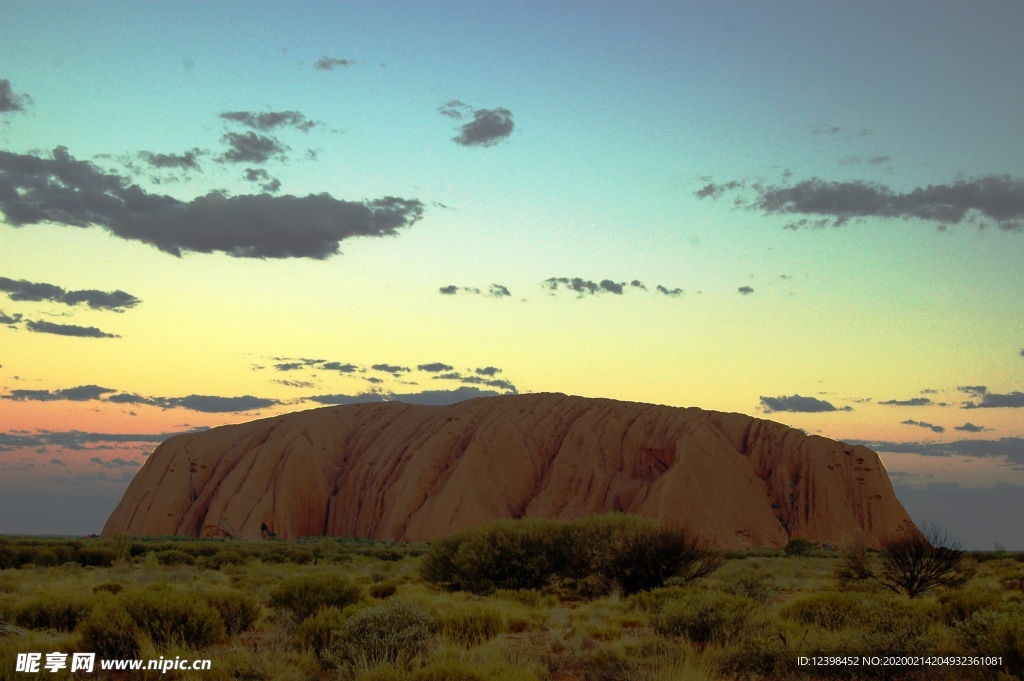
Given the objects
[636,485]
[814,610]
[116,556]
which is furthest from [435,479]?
[814,610]

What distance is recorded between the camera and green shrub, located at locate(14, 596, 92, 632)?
547 inches

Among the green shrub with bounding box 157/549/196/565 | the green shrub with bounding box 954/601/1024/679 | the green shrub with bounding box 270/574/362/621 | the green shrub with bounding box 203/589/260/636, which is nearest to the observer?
the green shrub with bounding box 954/601/1024/679

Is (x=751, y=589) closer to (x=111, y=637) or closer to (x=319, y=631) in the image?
(x=319, y=631)

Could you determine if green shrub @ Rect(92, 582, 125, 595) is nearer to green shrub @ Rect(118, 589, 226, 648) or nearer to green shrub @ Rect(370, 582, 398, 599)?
green shrub @ Rect(370, 582, 398, 599)

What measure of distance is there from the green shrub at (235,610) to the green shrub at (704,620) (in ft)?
24.1

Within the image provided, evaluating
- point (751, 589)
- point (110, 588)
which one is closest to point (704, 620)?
point (751, 589)

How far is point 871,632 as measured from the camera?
38.3ft

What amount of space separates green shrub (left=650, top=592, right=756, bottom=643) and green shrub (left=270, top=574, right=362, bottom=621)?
585cm

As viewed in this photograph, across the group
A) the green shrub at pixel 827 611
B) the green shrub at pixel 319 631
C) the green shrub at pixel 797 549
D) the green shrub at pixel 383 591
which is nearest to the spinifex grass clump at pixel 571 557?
the green shrub at pixel 383 591

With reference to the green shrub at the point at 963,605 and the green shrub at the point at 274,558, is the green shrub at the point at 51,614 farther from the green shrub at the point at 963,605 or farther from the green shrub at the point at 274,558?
the green shrub at the point at 274,558

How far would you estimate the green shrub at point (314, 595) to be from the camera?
14430 millimetres

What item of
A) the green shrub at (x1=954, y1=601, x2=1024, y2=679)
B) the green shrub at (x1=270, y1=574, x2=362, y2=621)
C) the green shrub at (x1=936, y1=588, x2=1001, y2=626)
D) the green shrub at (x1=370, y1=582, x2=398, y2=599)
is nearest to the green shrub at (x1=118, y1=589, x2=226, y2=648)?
the green shrub at (x1=270, y1=574, x2=362, y2=621)

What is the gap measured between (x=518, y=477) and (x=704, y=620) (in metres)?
55.7

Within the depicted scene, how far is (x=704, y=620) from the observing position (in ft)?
42.5
